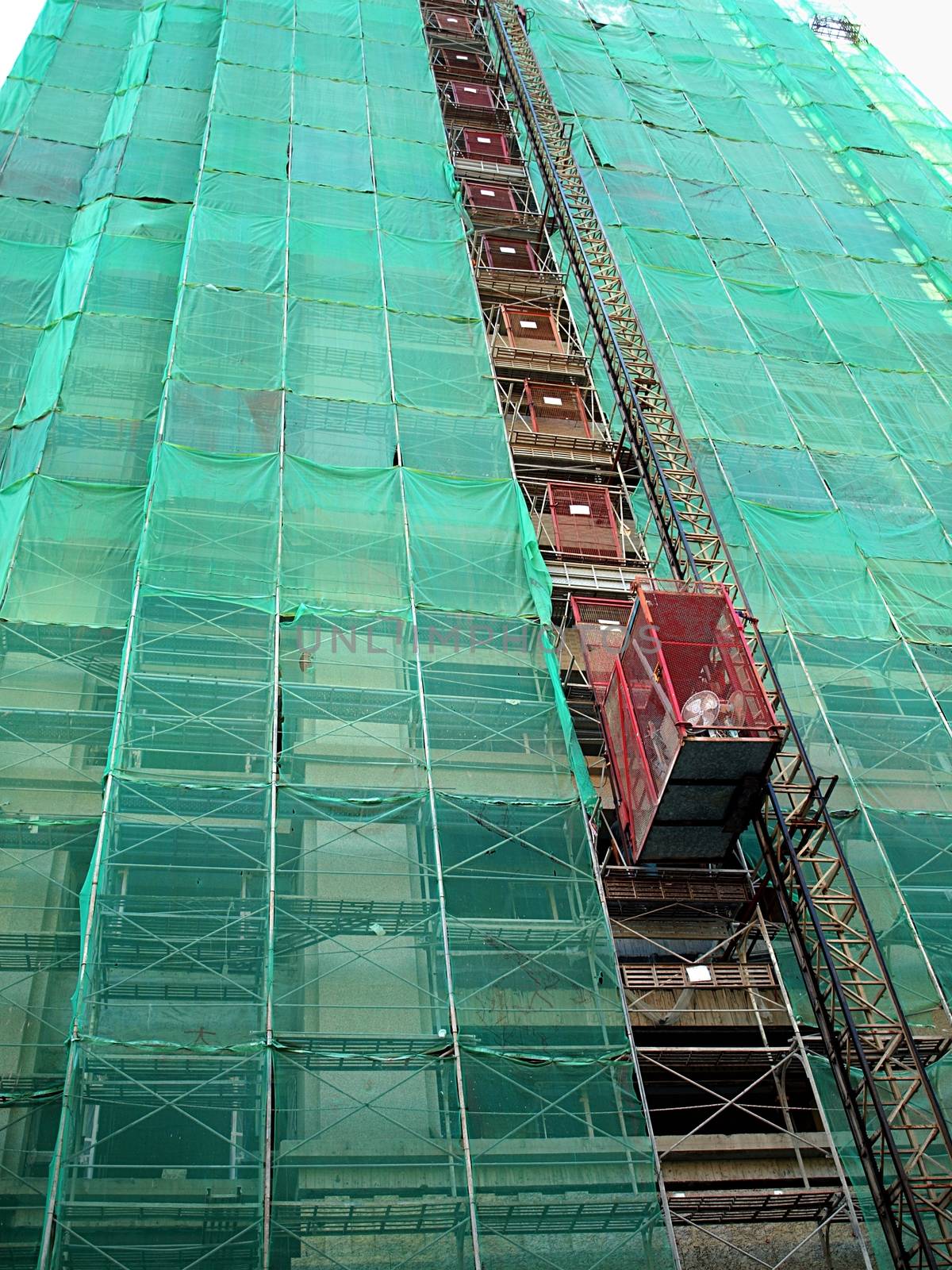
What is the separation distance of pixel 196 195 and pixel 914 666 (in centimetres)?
1842

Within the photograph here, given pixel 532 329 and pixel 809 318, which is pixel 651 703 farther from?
pixel 809 318

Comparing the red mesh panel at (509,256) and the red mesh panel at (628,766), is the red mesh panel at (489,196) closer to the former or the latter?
the red mesh panel at (509,256)

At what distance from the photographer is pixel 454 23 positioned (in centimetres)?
4122

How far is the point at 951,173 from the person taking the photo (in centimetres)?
3656

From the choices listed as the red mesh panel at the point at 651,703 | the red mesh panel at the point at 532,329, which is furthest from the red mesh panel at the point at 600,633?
the red mesh panel at the point at 532,329

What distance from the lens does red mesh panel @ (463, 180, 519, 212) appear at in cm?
3144

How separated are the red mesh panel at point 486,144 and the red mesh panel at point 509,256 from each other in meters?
5.01

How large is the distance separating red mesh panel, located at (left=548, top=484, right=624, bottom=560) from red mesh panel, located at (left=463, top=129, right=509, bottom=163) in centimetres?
1526

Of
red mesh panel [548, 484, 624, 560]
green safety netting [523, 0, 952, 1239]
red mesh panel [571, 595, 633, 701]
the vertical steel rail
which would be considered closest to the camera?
the vertical steel rail

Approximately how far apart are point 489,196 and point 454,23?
1346 cm

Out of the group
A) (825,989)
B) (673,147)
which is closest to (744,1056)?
(825,989)

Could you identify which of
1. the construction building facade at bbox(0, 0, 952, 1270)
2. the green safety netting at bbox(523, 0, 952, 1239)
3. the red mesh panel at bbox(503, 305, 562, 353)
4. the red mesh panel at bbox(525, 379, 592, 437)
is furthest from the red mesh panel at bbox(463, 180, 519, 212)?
the red mesh panel at bbox(525, 379, 592, 437)

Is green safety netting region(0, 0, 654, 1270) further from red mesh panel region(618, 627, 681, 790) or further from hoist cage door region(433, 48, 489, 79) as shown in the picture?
hoist cage door region(433, 48, 489, 79)

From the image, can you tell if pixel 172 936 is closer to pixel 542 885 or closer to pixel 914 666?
pixel 542 885
